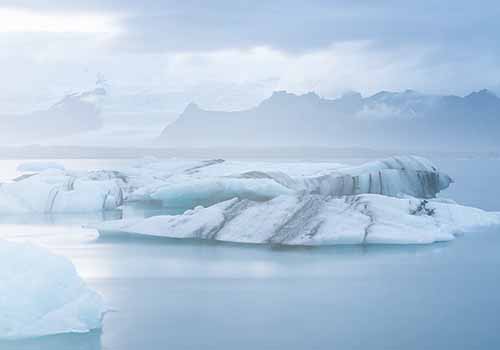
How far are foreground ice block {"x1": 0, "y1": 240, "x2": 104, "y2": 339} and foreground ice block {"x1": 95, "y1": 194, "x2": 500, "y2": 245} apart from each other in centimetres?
483

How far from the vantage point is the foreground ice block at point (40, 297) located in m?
6.71

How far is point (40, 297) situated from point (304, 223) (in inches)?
226

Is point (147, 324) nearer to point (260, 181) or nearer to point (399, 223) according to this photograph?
point (399, 223)

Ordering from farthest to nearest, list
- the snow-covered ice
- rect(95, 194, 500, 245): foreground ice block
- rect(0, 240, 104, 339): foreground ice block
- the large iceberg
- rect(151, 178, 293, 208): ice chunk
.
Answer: the large iceberg → rect(151, 178, 293, 208): ice chunk → the snow-covered ice → rect(95, 194, 500, 245): foreground ice block → rect(0, 240, 104, 339): foreground ice block

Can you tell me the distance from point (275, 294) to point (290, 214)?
11.2 ft

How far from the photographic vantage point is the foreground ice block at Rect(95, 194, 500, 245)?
11898 mm

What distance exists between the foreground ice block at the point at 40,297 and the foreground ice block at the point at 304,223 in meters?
4.83

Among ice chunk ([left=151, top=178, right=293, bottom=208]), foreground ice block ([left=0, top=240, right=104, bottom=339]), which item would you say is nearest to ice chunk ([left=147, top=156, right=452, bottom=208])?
ice chunk ([left=151, top=178, right=293, bottom=208])

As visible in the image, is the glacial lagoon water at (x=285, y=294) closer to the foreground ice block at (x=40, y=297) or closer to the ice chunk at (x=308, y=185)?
the foreground ice block at (x=40, y=297)

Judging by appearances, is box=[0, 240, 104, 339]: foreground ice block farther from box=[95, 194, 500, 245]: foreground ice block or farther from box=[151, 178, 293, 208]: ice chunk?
box=[151, 178, 293, 208]: ice chunk

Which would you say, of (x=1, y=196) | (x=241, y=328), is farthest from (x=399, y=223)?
(x=1, y=196)

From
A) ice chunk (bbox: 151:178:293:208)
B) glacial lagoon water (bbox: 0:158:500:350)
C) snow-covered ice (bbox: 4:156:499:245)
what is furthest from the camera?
ice chunk (bbox: 151:178:293:208)

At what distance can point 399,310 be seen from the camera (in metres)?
8.09

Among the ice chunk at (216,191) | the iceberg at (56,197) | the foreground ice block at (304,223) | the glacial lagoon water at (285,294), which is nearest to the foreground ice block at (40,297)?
the glacial lagoon water at (285,294)
